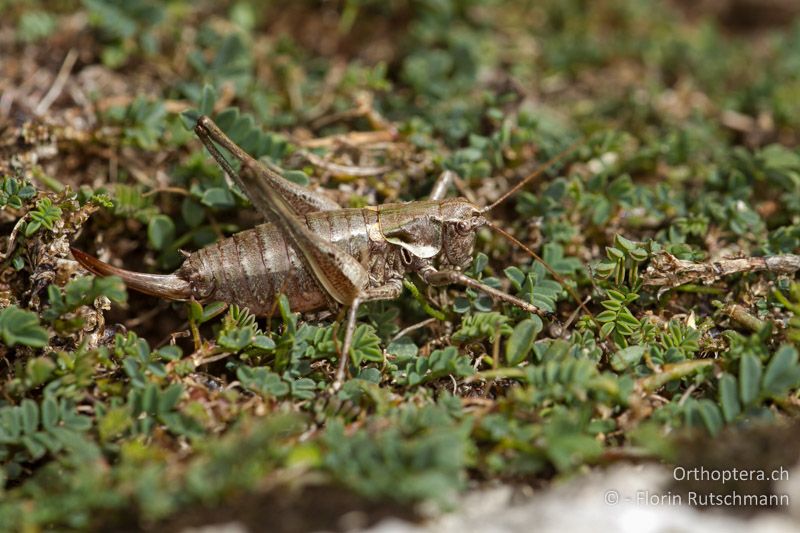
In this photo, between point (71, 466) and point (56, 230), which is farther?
point (56, 230)

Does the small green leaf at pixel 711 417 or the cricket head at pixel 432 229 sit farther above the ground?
the cricket head at pixel 432 229

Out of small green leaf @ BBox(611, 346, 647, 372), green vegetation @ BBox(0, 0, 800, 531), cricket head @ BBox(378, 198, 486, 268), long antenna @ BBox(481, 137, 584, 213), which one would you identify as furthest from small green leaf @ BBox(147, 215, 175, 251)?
small green leaf @ BBox(611, 346, 647, 372)

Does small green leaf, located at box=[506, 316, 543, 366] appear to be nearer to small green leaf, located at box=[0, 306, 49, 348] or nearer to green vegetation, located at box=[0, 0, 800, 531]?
green vegetation, located at box=[0, 0, 800, 531]

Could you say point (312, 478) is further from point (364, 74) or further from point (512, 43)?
point (512, 43)

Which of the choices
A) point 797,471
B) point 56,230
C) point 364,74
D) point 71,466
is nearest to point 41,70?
point 56,230

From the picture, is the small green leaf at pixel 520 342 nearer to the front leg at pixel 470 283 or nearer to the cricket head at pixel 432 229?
the front leg at pixel 470 283

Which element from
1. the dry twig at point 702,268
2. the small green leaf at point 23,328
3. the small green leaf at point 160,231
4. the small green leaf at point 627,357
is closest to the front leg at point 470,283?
the small green leaf at point 627,357

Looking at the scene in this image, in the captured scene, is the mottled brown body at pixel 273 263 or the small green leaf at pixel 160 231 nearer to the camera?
the mottled brown body at pixel 273 263
